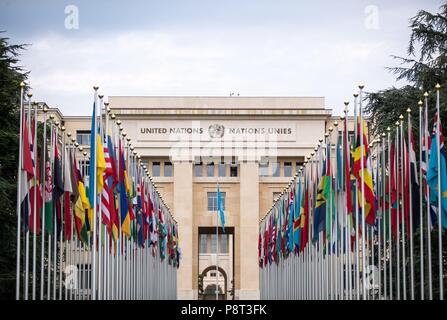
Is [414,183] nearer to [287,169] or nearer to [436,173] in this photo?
[436,173]

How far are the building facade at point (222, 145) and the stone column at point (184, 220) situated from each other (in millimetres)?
86

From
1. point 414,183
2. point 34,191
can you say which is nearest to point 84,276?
point 34,191

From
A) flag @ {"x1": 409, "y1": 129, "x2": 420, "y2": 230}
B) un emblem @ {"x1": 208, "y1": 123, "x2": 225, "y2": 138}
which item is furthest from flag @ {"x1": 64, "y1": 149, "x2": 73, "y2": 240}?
un emblem @ {"x1": 208, "y1": 123, "x2": 225, "y2": 138}

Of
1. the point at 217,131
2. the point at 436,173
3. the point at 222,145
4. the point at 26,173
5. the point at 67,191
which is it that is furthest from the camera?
the point at 217,131

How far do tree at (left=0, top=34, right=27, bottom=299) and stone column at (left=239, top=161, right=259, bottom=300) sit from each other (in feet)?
128

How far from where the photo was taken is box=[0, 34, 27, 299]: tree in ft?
127

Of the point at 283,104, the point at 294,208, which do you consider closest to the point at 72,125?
the point at 283,104

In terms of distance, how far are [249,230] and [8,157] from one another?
42.1 m

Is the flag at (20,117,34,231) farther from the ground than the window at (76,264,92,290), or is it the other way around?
the flag at (20,117,34,231)

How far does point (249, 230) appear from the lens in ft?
262

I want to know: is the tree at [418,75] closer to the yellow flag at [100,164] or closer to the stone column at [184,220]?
the yellow flag at [100,164]

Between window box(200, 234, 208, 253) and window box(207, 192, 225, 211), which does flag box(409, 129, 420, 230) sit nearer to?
window box(207, 192, 225, 211)
